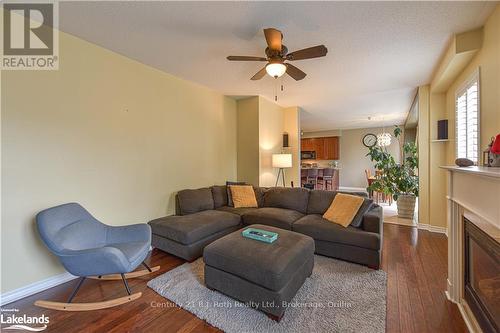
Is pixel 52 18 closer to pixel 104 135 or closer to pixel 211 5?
pixel 104 135

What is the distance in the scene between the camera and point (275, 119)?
5266mm

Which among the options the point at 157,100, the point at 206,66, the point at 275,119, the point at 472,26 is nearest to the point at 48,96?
the point at 157,100

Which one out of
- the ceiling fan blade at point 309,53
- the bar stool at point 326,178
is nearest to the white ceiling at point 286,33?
the ceiling fan blade at point 309,53

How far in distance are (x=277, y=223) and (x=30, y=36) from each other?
3.48m

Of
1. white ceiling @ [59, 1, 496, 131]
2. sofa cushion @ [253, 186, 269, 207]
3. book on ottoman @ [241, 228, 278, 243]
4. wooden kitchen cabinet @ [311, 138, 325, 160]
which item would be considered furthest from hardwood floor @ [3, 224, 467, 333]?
wooden kitchen cabinet @ [311, 138, 325, 160]

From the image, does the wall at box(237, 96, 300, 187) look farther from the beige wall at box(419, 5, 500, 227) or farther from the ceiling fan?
the beige wall at box(419, 5, 500, 227)

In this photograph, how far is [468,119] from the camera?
278cm

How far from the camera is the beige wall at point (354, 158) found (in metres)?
8.59

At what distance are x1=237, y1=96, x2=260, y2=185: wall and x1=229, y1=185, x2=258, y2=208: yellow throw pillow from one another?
0.69 m

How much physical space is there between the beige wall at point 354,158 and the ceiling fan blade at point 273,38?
7.72 meters

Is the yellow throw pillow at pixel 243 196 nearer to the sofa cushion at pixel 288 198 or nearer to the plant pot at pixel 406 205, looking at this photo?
the sofa cushion at pixel 288 198

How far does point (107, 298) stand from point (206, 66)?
2.97m

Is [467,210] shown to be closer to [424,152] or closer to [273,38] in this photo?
[273,38]

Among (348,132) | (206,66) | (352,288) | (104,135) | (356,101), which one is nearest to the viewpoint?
(352,288)
